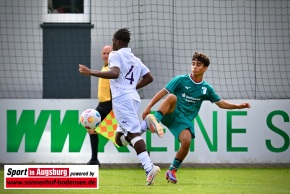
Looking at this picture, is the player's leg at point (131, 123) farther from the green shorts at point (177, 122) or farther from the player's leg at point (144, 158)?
the green shorts at point (177, 122)

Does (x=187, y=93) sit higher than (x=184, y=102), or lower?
higher

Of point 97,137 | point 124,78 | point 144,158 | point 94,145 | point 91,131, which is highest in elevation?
point 124,78

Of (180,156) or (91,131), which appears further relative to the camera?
(91,131)

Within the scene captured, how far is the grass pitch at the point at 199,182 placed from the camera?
40.0ft

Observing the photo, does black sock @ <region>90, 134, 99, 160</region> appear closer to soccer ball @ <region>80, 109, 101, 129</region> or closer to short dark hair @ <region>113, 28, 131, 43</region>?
soccer ball @ <region>80, 109, 101, 129</region>

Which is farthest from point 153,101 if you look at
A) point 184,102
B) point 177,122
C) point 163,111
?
point 184,102

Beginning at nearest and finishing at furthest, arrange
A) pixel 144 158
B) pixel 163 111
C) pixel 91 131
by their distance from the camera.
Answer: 1. pixel 144 158
2. pixel 163 111
3. pixel 91 131

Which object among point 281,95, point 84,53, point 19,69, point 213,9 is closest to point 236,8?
point 213,9

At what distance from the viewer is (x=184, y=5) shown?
18.0 m

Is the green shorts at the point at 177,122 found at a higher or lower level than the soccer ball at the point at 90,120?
higher

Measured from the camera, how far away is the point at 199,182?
45.8ft

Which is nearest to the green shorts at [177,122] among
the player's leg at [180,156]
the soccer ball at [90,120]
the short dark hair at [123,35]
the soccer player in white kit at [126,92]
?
the player's leg at [180,156]

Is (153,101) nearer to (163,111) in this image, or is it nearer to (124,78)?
(163,111)

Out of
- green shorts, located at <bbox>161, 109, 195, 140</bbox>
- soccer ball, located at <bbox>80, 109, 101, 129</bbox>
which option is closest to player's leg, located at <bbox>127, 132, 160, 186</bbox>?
green shorts, located at <bbox>161, 109, 195, 140</bbox>
